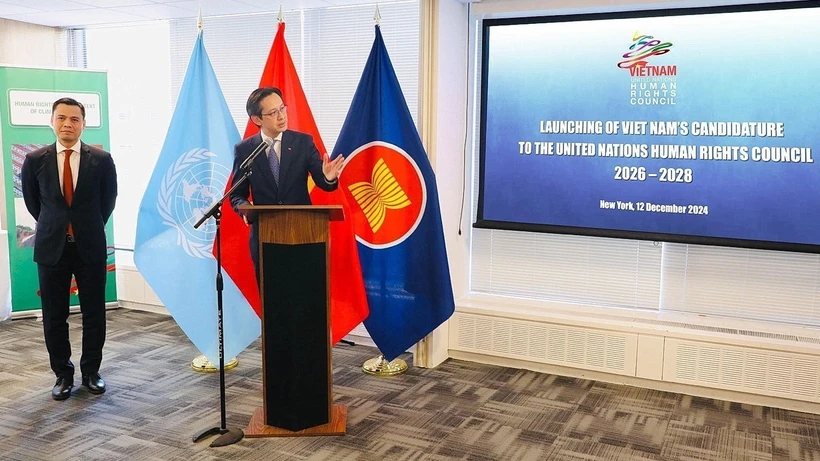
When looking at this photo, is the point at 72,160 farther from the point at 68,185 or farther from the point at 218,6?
the point at 218,6

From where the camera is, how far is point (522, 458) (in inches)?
137

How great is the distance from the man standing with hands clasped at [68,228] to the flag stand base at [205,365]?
0.62 metres

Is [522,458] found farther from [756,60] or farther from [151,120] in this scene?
[151,120]

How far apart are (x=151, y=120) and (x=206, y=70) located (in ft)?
6.34

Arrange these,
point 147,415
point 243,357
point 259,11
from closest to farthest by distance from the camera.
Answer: point 147,415, point 243,357, point 259,11

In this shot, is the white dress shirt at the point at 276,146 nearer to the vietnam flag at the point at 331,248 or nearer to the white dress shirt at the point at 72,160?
the vietnam flag at the point at 331,248

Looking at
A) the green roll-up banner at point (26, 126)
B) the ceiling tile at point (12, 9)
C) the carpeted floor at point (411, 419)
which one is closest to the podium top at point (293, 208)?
the carpeted floor at point (411, 419)

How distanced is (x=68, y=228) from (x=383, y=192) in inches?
71.6

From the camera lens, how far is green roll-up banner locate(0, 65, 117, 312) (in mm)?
5832

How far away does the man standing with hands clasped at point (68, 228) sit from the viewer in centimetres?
413

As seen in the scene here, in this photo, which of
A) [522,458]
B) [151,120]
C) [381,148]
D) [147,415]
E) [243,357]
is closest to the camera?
[522,458]

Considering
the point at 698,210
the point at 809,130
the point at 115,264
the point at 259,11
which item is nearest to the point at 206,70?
the point at 259,11

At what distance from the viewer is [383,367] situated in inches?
188

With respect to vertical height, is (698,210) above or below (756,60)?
below
